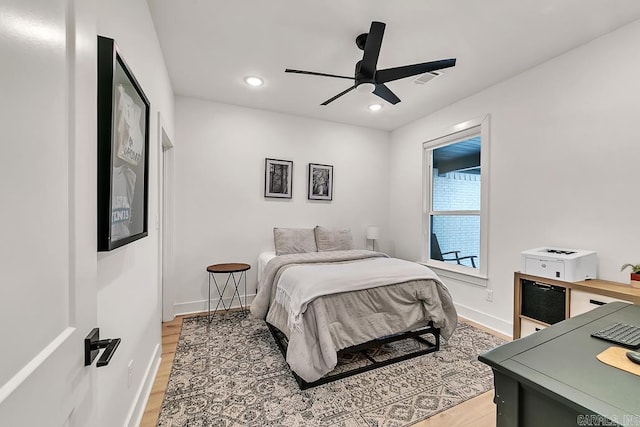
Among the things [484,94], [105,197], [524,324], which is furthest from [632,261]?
[105,197]

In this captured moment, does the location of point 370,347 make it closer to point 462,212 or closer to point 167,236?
point 462,212

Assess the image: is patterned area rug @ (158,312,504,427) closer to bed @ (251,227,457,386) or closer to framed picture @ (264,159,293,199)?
bed @ (251,227,457,386)

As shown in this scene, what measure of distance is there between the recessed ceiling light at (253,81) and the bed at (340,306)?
1967mm

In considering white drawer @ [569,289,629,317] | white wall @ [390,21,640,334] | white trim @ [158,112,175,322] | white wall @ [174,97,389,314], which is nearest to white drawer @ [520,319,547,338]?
white drawer @ [569,289,629,317]

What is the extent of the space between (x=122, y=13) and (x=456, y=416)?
298 centimetres

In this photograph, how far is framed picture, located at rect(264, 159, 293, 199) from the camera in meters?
3.91

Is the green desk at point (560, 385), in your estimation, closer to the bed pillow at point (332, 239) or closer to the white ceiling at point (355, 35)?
the white ceiling at point (355, 35)

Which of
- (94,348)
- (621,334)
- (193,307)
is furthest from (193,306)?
(621,334)

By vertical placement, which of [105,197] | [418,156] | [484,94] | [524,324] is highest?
[484,94]

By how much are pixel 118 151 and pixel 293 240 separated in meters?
2.62

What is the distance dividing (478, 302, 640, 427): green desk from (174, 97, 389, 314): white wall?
130 inches

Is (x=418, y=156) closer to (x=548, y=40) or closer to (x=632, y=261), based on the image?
(x=548, y=40)

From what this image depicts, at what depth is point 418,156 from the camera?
4.21 meters

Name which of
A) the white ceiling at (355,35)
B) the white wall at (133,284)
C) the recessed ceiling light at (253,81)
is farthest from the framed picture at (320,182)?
the white wall at (133,284)
